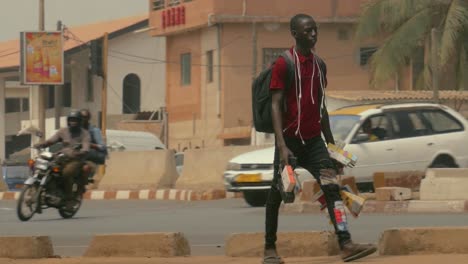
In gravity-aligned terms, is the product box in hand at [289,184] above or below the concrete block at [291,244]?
above

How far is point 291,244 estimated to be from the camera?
1085 centimetres

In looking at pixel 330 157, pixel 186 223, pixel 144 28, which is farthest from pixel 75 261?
pixel 144 28

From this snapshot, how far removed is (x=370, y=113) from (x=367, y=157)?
0.79 metres

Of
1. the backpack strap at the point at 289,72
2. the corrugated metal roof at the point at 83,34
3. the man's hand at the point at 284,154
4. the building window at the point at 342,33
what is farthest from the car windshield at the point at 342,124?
the corrugated metal roof at the point at 83,34

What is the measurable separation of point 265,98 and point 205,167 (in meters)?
18.5

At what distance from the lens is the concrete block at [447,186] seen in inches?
711

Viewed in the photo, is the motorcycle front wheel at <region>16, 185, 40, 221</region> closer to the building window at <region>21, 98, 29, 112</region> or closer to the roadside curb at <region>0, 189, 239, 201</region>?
the roadside curb at <region>0, 189, 239, 201</region>

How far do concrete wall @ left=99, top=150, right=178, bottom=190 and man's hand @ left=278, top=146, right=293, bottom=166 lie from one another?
64.1 feet

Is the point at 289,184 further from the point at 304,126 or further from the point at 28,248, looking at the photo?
the point at 28,248

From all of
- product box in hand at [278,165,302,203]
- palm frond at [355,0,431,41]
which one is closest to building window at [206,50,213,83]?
palm frond at [355,0,431,41]

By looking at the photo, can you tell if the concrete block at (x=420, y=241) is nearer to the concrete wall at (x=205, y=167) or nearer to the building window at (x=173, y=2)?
the concrete wall at (x=205, y=167)

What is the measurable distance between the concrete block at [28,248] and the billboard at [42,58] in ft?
145

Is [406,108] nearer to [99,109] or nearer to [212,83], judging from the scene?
[212,83]

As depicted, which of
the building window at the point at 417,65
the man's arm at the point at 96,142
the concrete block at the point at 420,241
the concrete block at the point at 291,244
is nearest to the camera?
the concrete block at the point at 420,241
